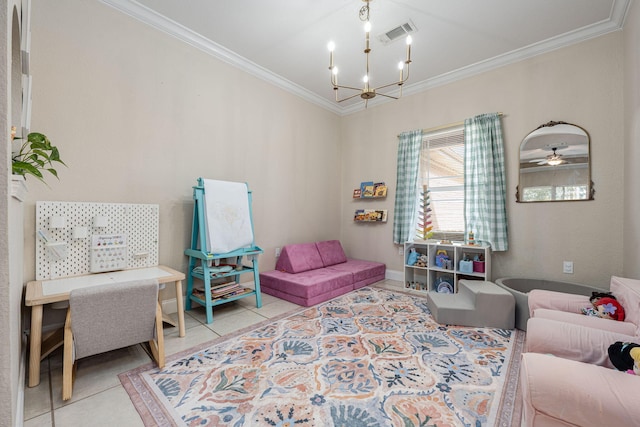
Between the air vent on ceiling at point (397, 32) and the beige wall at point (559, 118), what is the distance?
1295mm

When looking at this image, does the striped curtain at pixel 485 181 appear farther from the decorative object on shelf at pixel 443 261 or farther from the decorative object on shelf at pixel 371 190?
the decorative object on shelf at pixel 371 190

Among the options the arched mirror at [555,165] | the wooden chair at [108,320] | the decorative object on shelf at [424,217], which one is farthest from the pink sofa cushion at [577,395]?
the decorative object on shelf at [424,217]

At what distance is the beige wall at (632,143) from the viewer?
2268 millimetres

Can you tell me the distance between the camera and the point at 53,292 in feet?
5.75

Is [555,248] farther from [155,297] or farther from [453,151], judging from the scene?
[155,297]

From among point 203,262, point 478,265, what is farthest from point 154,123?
point 478,265

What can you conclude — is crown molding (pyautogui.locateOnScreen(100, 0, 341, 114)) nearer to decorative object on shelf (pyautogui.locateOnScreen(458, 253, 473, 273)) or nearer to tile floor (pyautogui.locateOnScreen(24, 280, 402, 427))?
tile floor (pyautogui.locateOnScreen(24, 280, 402, 427))

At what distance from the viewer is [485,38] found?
301cm

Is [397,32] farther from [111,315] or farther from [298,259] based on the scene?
[111,315]

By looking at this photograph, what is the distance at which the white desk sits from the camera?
1.61 metres

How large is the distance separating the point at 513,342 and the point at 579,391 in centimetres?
149

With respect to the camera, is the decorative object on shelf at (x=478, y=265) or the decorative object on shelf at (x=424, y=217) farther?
the decorative object on shelf at (x=424, y=217)

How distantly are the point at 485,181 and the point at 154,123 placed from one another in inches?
151

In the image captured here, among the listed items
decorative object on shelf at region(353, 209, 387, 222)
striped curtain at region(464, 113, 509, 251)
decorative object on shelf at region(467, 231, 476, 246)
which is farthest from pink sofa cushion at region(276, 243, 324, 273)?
striped curtain at region(464, 113, 509, 251)
